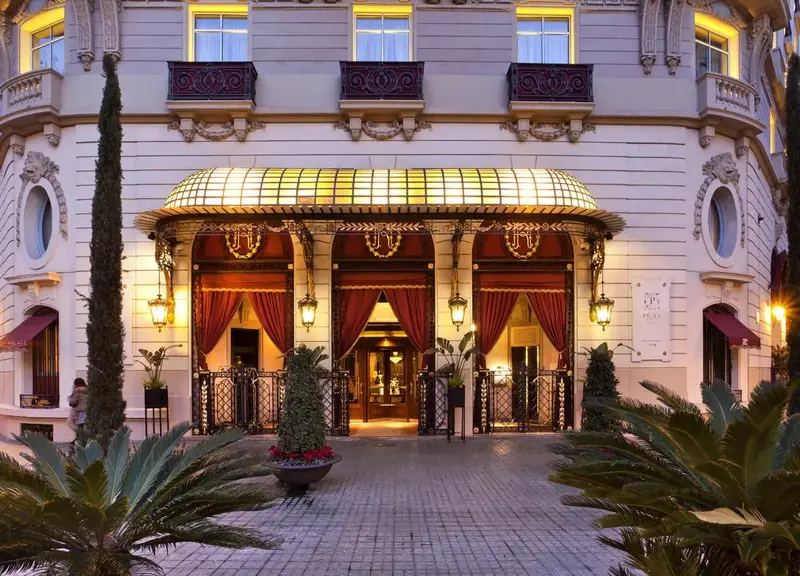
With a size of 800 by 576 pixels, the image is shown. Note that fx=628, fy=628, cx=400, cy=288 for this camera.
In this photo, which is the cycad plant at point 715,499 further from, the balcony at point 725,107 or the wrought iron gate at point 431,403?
the balcony at point 725,107

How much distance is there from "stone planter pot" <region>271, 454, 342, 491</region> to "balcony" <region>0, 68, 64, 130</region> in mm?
10958

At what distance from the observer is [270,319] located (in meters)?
15.2

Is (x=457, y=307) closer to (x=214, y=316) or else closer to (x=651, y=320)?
(x=651, y=320)

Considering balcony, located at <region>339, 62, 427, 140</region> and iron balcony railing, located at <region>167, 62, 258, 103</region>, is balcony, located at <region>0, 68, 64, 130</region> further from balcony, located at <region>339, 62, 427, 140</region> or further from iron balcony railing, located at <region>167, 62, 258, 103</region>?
balcony, located at <region>339, 62, 427, 140</region>

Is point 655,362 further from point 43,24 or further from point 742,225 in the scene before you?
point 43,24

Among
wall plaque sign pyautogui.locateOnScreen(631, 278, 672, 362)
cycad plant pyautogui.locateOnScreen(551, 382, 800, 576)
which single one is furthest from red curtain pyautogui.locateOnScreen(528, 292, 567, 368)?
cycad plant pyautogui.locateOnScreen(551, 382, 800, 576)

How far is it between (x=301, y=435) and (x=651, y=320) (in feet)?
30.8

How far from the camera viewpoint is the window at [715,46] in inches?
640

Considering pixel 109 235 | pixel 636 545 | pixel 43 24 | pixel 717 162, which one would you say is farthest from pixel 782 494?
pixel 43 24

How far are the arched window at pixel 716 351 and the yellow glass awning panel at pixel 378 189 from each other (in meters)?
4.99

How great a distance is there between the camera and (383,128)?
601 inches

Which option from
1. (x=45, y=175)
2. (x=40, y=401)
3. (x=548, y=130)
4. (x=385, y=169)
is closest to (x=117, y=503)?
(x=385, y=169)

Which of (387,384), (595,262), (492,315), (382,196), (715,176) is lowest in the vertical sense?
(387,384)

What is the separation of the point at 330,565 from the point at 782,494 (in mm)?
4579
